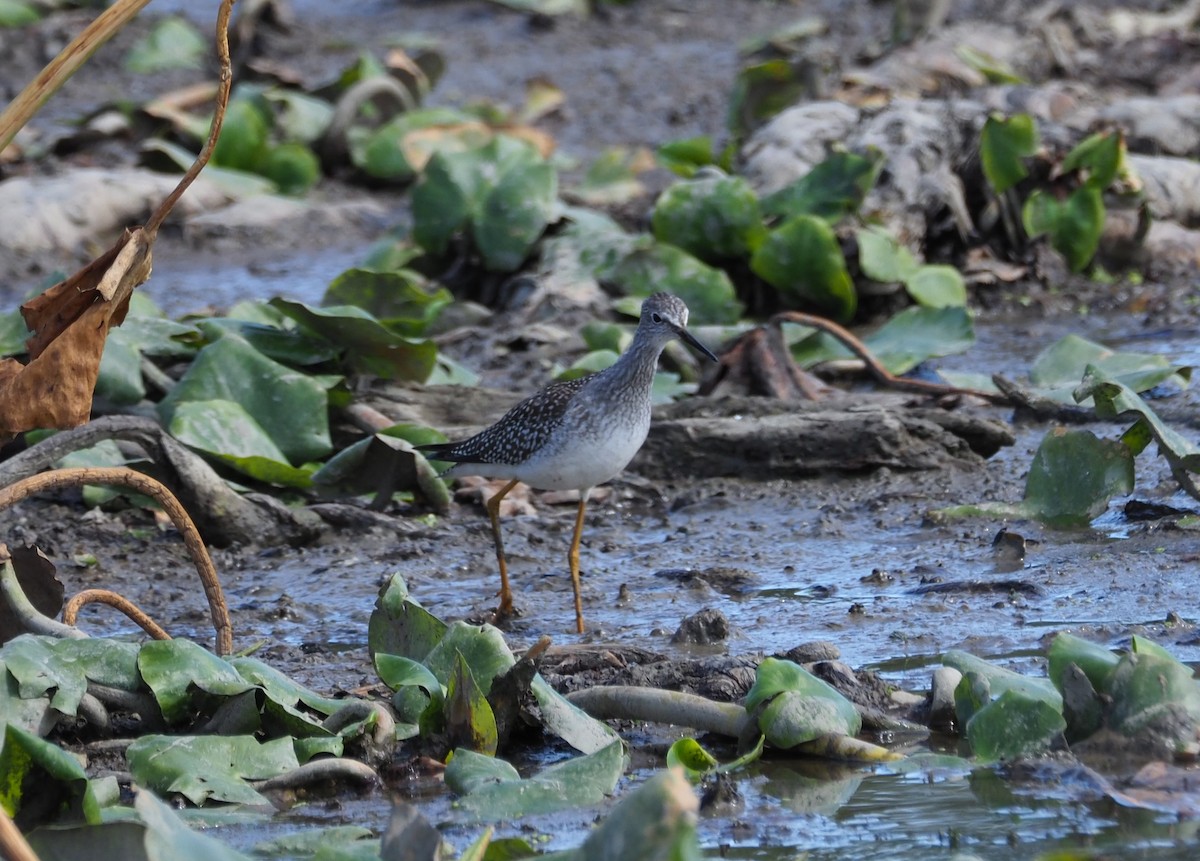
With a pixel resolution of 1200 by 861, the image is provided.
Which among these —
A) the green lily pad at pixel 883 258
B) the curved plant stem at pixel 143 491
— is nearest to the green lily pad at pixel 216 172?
the green lily pad at pixel 883 258

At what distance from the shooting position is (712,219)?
8578 mm

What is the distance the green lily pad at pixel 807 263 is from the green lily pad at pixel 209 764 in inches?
200

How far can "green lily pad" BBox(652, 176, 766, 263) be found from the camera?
855cm

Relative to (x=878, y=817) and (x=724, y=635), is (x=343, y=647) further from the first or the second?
(x=878, y=817)

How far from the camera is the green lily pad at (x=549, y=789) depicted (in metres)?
3.37

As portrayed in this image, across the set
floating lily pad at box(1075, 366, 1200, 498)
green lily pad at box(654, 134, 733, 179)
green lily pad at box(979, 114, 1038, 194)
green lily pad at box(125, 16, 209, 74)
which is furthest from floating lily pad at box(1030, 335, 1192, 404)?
green lily pad at box(125, 16, 209, 74)

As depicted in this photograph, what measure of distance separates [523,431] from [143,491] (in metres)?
1.96

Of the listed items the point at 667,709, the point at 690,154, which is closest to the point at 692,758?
the point at 667,709

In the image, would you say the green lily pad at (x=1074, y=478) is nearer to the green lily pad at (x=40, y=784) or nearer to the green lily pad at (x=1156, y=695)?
the green lily pad at (x=1156, y=695)

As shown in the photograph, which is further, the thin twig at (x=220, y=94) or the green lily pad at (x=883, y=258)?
the green lily pad at (x=883, y=258)

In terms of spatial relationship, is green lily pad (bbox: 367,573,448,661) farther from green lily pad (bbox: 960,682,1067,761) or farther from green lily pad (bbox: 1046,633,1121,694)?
green lily pad (bbox: 1046,633,1121,694)

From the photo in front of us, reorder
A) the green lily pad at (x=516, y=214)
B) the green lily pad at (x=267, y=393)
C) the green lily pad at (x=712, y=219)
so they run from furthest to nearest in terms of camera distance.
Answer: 1. the green lily pad at (x=516, y=214)
2. the green lily pad at (x=712, y=219)
3. the green lily pad at (x=267, y=393)

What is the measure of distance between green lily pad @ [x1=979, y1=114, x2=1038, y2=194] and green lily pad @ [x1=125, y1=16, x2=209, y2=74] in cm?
914

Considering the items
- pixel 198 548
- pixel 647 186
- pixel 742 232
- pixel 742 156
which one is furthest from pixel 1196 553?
pixel 647 186
